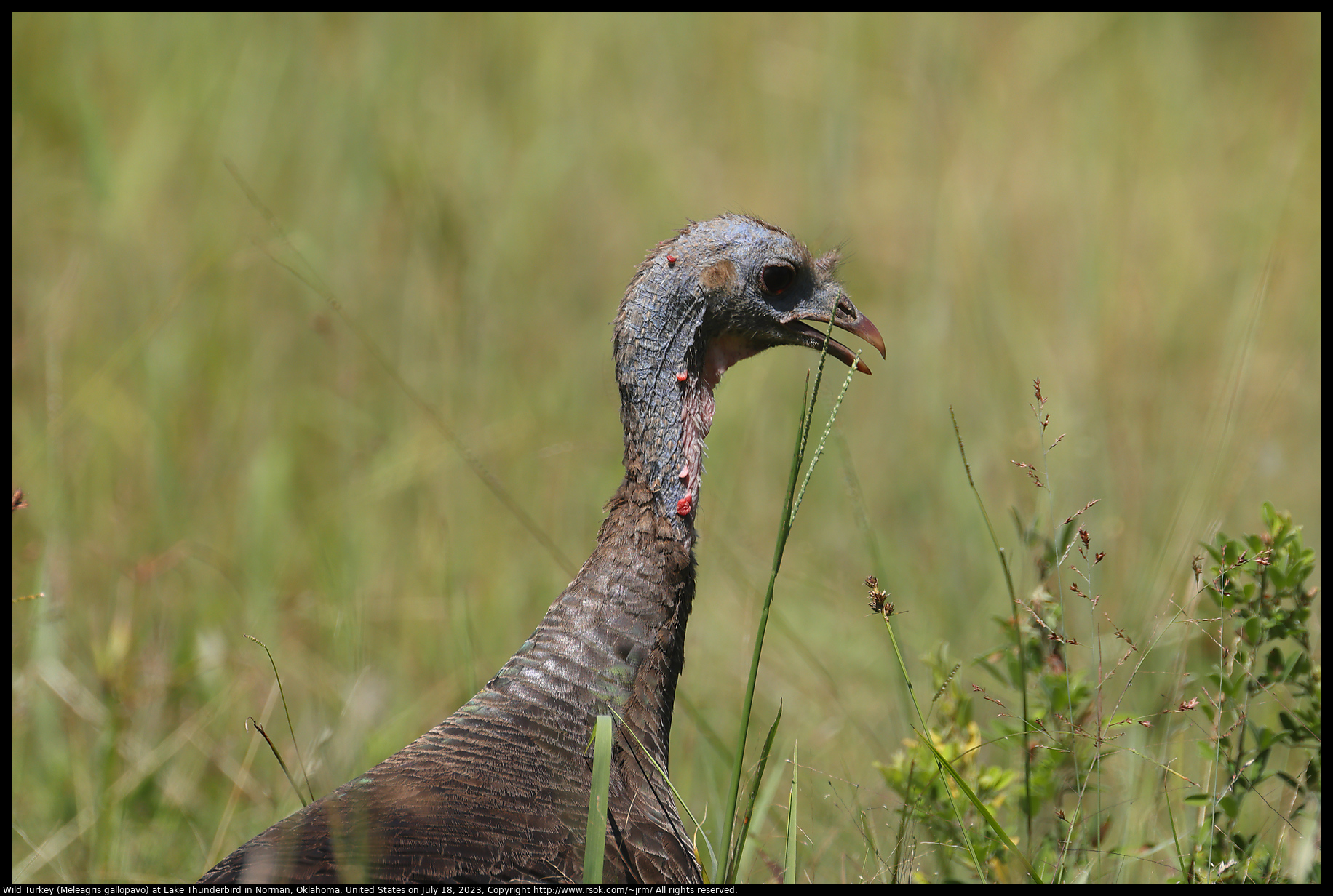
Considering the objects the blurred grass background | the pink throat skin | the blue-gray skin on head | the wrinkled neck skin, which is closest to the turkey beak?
the blue-gray skin on head

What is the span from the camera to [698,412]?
103 inches

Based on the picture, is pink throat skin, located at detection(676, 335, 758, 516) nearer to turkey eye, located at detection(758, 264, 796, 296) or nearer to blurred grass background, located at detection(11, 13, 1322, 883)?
turkey eye, located at detection(758, 264, 796, 296)

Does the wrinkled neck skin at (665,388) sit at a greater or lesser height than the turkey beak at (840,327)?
lesser

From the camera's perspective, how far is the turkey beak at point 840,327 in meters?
2.79

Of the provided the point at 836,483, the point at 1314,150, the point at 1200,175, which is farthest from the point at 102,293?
the point at 1314,150

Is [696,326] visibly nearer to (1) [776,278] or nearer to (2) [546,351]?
(1) [776,278]

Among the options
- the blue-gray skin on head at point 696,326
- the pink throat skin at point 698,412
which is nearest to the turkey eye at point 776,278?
the blue-gray skin on head at point 696,326

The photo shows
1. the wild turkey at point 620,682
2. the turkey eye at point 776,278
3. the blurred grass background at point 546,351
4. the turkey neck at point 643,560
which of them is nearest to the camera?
the wild turkey at point 620,682

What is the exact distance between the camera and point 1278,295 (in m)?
6.32

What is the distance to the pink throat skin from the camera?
2.54 m

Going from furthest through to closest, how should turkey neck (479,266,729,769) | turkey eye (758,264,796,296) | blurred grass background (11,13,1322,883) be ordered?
blurred grass background (11,13,1322,883) → turkey eye (758,264,796,296) → turkey neck (479,266,729,769)

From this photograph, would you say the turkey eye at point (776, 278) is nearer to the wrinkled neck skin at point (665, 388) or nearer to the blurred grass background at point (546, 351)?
the wrinkled neck skin at point (665, 388)

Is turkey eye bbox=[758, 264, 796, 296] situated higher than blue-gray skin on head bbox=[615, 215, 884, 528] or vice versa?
turkey eye bbox=[758, 264, 796, 296]

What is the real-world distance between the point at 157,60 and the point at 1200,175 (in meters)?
6.24
